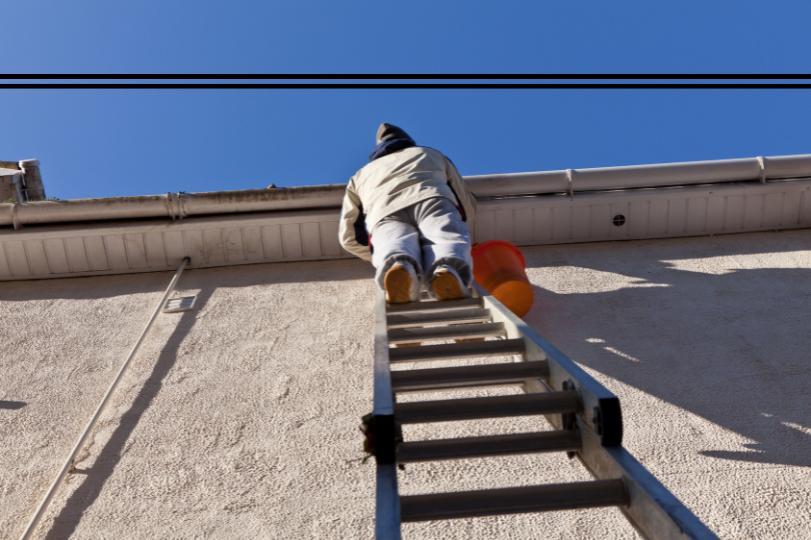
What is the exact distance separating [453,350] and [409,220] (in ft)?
4.31

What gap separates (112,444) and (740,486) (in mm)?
2618

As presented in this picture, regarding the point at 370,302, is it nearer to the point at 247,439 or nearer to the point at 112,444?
the point at 247,439

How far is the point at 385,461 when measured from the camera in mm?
1446

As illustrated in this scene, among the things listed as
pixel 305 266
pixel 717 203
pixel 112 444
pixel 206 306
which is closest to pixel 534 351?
pixel 112 444

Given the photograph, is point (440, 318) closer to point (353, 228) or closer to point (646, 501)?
point (646, 501)

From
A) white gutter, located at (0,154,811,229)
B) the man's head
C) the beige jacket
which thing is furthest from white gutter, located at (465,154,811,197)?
the beige jacket

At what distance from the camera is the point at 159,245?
15.9 feet

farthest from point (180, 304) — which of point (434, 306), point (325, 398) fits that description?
point (434, 306)

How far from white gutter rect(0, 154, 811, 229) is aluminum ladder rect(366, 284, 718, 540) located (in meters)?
2.90

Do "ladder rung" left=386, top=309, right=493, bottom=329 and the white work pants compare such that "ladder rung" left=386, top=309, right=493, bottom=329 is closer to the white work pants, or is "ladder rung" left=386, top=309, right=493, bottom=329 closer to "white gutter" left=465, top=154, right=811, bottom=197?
the white work pants

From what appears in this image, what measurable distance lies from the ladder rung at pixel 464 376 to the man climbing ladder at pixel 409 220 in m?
0.88

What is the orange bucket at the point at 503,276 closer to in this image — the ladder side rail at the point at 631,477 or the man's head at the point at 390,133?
the man's head at the point at 390,133

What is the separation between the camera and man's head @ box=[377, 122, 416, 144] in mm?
4207

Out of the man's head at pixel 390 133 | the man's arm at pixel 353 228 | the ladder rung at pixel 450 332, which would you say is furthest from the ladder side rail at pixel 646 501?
the man's head at pixel 390 133
